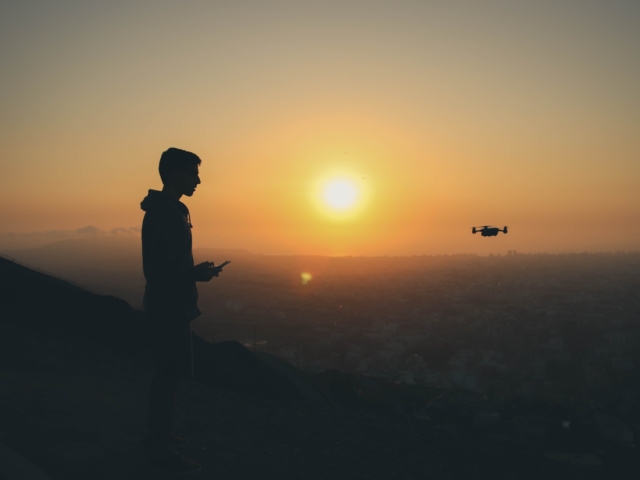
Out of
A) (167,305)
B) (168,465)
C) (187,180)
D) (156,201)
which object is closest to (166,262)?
(167,305)

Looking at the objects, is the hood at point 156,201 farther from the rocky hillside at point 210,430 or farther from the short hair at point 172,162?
the rocky hillside at point 210,430

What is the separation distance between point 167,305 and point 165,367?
531 millimetres

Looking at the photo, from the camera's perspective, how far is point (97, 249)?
18325cm

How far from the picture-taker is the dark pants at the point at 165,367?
13.1 ft

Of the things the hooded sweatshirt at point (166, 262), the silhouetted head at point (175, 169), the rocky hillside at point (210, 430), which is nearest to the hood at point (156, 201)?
the hooded sweatshirt at point (166, 262)

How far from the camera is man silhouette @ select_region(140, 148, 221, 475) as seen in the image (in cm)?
394

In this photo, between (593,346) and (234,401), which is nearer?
(234,401)

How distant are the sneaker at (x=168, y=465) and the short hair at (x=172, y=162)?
234 centimetres

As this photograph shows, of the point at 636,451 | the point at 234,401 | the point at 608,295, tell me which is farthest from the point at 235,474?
the point at 608,295

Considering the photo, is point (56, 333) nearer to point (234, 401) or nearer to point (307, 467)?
point (234, 401)

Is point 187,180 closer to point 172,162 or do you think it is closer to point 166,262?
point 172,162

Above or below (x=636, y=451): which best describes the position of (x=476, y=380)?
below

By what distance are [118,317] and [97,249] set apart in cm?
19181

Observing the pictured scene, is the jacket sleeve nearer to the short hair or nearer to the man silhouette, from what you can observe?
the man silhouette
